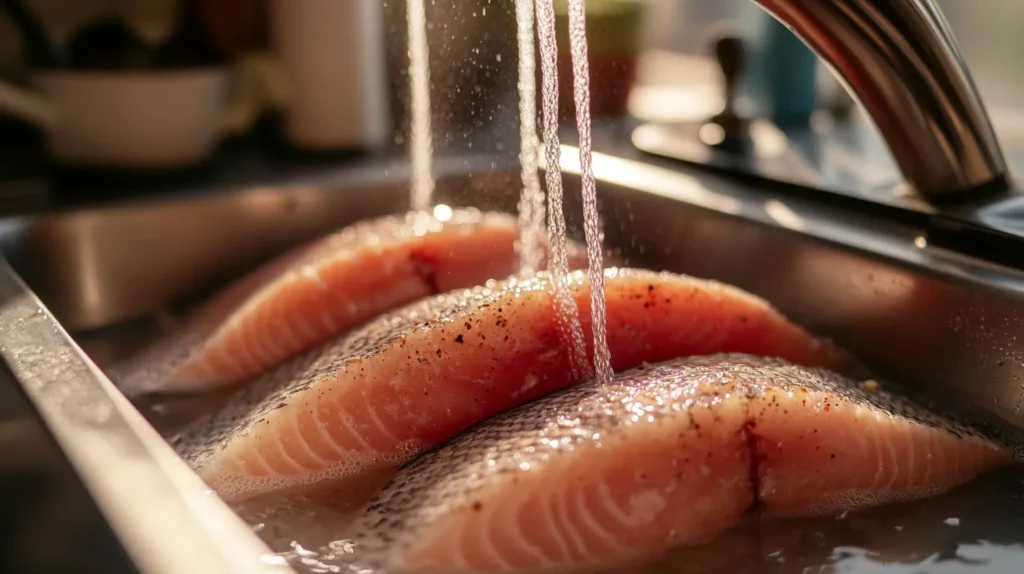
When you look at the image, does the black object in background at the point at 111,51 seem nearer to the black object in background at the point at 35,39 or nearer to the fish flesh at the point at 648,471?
the black object in background at the point at 35,39

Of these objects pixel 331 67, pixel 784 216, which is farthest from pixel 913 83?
pixel 331 67

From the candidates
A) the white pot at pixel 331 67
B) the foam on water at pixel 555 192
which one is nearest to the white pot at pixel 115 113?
the white pot at pixel 331 67

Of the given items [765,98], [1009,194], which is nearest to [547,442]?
[1009,194]

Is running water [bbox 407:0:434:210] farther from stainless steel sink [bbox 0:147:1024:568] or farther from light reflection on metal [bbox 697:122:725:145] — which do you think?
light reflection on metal [bbox 697:122:725:145]

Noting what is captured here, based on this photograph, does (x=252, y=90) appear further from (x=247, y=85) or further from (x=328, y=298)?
(x=328, y=298)

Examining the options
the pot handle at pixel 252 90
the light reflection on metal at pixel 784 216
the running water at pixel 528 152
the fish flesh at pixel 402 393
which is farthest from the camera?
the pot handle at pixel 252 90

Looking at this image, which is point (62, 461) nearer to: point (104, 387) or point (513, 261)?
point (104, 387)
